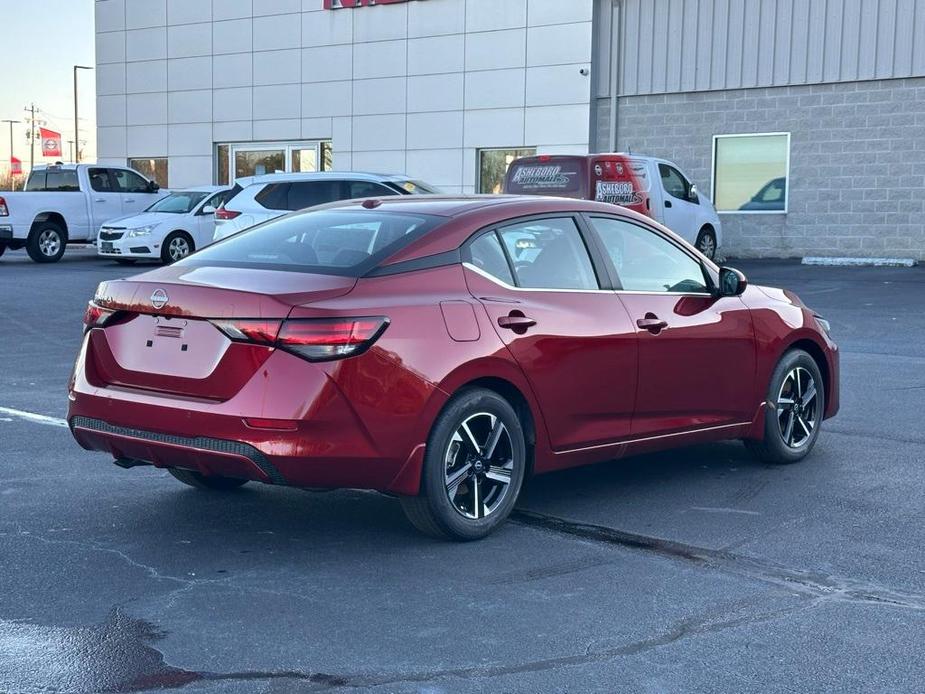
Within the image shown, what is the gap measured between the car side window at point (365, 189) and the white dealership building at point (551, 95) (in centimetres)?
915

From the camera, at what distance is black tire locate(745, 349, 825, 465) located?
7.67m

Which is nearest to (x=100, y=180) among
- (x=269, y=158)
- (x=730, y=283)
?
(x=269, y=158)

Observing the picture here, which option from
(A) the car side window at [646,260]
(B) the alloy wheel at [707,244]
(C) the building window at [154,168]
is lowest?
(B) the alloy wheel at [707,244]

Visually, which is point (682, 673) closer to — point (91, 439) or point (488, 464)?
point (488, 464)

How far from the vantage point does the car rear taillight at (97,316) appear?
19.6 feet

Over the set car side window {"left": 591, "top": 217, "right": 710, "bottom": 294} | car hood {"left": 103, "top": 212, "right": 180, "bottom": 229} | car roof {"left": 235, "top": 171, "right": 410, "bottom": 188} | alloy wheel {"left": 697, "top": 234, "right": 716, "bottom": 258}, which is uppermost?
car roof {"left": 235, "top": 171, "right": 410, "bottom": 188}

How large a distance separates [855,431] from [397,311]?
14.6 feet

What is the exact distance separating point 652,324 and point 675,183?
1584 centimetres

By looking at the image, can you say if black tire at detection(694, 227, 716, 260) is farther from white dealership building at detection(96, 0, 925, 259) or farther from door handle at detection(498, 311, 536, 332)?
door handle at detection(498, 311, 536, 332)

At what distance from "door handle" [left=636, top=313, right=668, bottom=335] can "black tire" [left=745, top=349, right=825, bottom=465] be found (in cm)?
111

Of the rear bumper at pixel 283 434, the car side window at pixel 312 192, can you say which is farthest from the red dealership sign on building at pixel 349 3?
the rear bumper at pixel 283 434

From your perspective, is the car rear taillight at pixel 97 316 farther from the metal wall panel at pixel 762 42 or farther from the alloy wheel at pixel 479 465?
the metal wall panel at pixel 762 42

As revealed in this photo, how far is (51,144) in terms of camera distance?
79188 mm

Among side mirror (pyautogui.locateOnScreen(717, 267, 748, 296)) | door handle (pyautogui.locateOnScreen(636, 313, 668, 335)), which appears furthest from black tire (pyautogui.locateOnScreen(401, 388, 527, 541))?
side mirror (pyautogui.locateOnScreen(717, 267, 748, 296))
